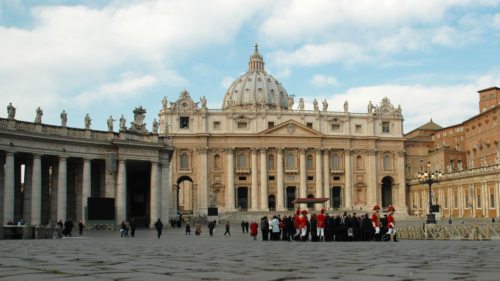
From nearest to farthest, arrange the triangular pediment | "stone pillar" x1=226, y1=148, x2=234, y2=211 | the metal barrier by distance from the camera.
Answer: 1. the metal barrier
2. "stone pillar" x1=226, y1=148, x2=234, y2=211
3. the triangular pediment

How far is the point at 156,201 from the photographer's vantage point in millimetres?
48281

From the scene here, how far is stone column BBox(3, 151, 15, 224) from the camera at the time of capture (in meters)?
39.1

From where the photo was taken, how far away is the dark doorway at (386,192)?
112 metres

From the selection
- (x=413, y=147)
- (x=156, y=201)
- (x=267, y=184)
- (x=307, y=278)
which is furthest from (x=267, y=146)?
(x=307, y=278)

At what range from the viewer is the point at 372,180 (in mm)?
107625

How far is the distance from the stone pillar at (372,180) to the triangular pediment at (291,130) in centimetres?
944

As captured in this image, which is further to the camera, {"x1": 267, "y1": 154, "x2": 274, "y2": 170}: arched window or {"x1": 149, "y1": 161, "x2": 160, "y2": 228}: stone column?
{"x1": 267, "y1": 154, "x2": 274, "y2": 170}: arched window

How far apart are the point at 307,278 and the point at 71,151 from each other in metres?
37.3

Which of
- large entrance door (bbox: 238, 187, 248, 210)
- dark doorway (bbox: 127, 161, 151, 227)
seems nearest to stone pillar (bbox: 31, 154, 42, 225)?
dark doorway (bbox: 127, 161, 151, 227)

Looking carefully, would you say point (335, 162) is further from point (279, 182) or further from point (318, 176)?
point (279, 182)

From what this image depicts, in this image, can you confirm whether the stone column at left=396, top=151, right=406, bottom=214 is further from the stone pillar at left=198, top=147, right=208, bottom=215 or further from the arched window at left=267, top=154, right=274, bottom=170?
the stone pillar at left=198, top=147, right=208, bottom=215

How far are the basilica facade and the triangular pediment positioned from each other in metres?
0.15

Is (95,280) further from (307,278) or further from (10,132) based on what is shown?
(10,132)

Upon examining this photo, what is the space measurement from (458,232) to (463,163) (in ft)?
273
